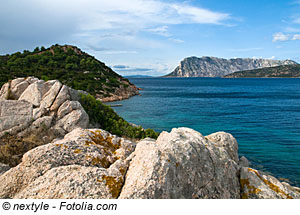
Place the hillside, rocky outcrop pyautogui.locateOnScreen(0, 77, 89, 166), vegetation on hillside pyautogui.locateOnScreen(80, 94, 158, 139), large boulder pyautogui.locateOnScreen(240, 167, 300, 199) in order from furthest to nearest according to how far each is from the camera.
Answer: the hillside
vegetation on hillside pyautogui.locateOnScreen(80, 94, 158, 139)
rocky outcrop pyautogui.locateOnScreen(0, 77, 89, 166)
large boulder pyautogui.locateOnScreen(240, 167, 300, 199)

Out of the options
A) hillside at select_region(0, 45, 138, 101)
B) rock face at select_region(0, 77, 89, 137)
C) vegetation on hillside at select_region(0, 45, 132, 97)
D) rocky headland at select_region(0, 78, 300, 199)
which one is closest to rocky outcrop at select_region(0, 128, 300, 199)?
rocky headland at select_region(0, 78, 300, 199)

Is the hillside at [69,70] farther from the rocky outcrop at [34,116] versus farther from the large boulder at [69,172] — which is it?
the large boulder at [69,172]

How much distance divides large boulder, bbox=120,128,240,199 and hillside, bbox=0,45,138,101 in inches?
2524

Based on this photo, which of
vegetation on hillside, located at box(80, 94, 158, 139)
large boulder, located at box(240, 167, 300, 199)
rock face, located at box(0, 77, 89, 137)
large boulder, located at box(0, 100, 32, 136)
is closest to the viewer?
large boulder, located at box(240, 167, 300, 199)

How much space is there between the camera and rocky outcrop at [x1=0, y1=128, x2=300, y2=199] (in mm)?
6162

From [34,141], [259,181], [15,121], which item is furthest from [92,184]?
[15,121]

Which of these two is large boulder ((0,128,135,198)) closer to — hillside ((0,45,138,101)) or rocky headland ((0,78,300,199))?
rocky headland ((0,78,300,199))

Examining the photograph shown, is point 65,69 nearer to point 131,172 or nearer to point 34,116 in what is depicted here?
point 34,116

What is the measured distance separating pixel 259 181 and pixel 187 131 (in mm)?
3359

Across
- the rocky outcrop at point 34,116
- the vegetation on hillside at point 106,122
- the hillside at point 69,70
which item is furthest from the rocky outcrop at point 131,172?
the hillside at point 69,70

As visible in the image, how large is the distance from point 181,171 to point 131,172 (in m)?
1.64

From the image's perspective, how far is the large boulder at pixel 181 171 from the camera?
6.24 metres

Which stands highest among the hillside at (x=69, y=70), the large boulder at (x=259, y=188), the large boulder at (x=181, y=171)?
the hillside at (x=69, y=70)

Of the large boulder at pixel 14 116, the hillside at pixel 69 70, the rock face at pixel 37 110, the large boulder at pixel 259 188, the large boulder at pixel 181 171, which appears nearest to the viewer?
the large boulder at pixel 181 171
